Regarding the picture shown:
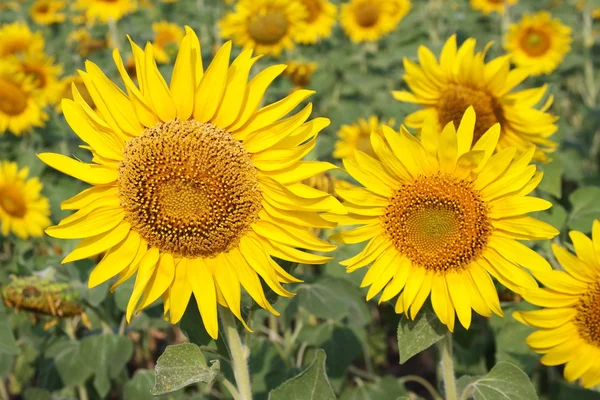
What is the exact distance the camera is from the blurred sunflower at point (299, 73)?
4.61 metres

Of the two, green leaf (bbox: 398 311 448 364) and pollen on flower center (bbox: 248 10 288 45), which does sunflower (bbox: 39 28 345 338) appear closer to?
green leaf (bbox: 398 311 448 364)

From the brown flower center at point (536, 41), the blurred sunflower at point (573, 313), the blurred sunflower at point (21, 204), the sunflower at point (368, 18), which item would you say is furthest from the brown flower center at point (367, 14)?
the blurred sunflower at point (573, 313)

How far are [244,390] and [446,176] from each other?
69 cm

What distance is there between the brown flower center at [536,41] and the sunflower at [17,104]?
340 centimetres

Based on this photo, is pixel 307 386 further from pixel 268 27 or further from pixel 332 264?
pixel 268 27

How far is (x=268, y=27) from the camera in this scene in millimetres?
4473

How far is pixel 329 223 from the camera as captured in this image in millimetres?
1538

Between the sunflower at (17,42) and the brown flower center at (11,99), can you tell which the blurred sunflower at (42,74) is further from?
the sunflower at (17,42)

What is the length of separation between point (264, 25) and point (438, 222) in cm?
311

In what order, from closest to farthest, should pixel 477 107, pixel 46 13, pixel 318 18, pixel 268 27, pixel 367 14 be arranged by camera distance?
1. pixel 477 107
2. pixel 268 27
3. pixel 318 18
4. pixel 367 14
5. pixel 46 13

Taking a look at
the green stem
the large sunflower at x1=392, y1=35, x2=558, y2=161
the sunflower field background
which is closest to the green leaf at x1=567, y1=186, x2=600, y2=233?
the sunflower field background

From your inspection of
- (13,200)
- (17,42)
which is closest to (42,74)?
(17,42)

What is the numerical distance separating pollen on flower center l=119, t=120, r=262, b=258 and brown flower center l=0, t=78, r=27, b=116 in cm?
303

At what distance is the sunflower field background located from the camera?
173 centimetres
